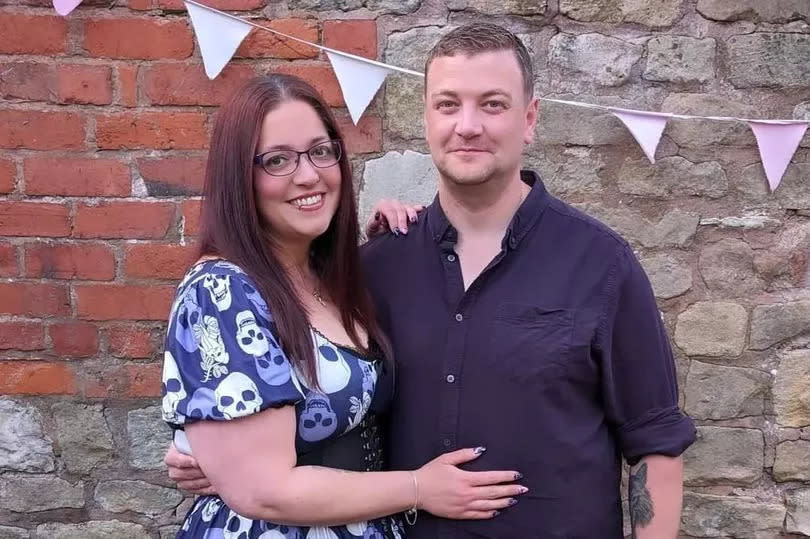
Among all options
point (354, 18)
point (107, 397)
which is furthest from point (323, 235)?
point (107, 397)

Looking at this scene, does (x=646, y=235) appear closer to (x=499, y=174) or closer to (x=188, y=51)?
(x=499, y=174)

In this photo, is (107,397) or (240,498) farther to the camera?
(107,397)

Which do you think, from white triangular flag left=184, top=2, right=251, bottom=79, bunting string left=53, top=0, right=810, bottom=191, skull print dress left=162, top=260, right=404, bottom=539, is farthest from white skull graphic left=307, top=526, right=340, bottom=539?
white triangular flag left=184, top=2, right=251, bottom=79

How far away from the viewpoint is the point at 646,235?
8.53 ft

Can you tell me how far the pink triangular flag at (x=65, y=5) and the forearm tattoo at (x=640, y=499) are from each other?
197cm

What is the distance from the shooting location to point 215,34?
2475 mm

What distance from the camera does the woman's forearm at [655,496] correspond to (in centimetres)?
192

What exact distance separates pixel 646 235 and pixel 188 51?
147cm

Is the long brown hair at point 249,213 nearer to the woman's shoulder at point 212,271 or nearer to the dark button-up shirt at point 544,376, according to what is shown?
the woman's shoulder at point 212,271

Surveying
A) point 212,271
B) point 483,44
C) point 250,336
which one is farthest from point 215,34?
point 250,336

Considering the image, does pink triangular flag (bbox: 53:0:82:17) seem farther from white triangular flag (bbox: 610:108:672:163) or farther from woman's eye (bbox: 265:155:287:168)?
white triangular flag (bbox: 610:108:672:163)

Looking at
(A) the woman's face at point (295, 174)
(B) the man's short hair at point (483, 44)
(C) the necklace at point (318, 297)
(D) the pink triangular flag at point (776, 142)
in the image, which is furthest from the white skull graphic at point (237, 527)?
(D) the pink triangular flag at point (776, 142)

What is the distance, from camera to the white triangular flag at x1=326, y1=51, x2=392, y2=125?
251 centimetres

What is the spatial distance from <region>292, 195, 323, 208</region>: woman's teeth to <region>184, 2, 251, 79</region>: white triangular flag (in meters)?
0.88
